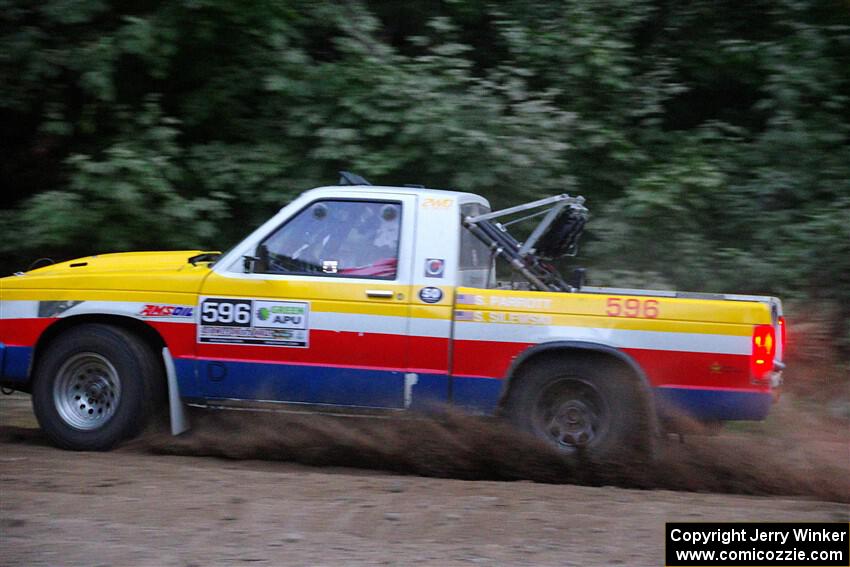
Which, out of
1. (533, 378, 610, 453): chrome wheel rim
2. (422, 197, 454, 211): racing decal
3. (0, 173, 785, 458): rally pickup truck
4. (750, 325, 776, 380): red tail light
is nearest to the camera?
(750, 325, 776, 380): red tail light

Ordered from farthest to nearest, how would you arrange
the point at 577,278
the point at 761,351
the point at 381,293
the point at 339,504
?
the point at 577,278 < the point at 381,293 < the point at 761,351 < the point at 339,504

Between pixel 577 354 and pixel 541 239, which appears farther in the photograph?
pixel 541 239

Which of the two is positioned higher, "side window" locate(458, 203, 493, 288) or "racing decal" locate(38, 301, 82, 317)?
"side window" locate(458, 203, 493, 288)

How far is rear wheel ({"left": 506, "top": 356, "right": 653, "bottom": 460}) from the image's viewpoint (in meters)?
6.09

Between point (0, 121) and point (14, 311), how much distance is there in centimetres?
509

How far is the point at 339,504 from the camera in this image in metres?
5.41

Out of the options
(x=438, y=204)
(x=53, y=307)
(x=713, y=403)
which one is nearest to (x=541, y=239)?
(x=438, y=204)

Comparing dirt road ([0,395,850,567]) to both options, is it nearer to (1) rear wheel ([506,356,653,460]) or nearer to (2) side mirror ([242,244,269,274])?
(1) rear wheel ([506,356,653,460])

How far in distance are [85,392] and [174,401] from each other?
0.65 m

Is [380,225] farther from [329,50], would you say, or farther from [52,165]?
[52,165]

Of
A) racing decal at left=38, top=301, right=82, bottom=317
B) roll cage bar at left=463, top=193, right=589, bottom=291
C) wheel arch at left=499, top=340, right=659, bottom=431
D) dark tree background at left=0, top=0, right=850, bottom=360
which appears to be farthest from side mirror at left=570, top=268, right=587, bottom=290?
racing decal at left=38, top=301, right=82, bottom=317

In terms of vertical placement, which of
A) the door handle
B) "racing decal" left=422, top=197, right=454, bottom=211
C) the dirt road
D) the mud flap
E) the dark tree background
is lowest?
the dirt road

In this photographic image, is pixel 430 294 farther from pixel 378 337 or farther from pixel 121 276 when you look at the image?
pixel 121 276

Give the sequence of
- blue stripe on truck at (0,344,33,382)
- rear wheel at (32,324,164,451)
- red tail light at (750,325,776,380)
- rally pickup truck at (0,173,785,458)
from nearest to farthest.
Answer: red tail light at (750,325,776,380)
rally pickup truck at (0,173,785,458)
rear wheel at (32,324,164,451)
blue stripe on truck at (0,344,33,382)
